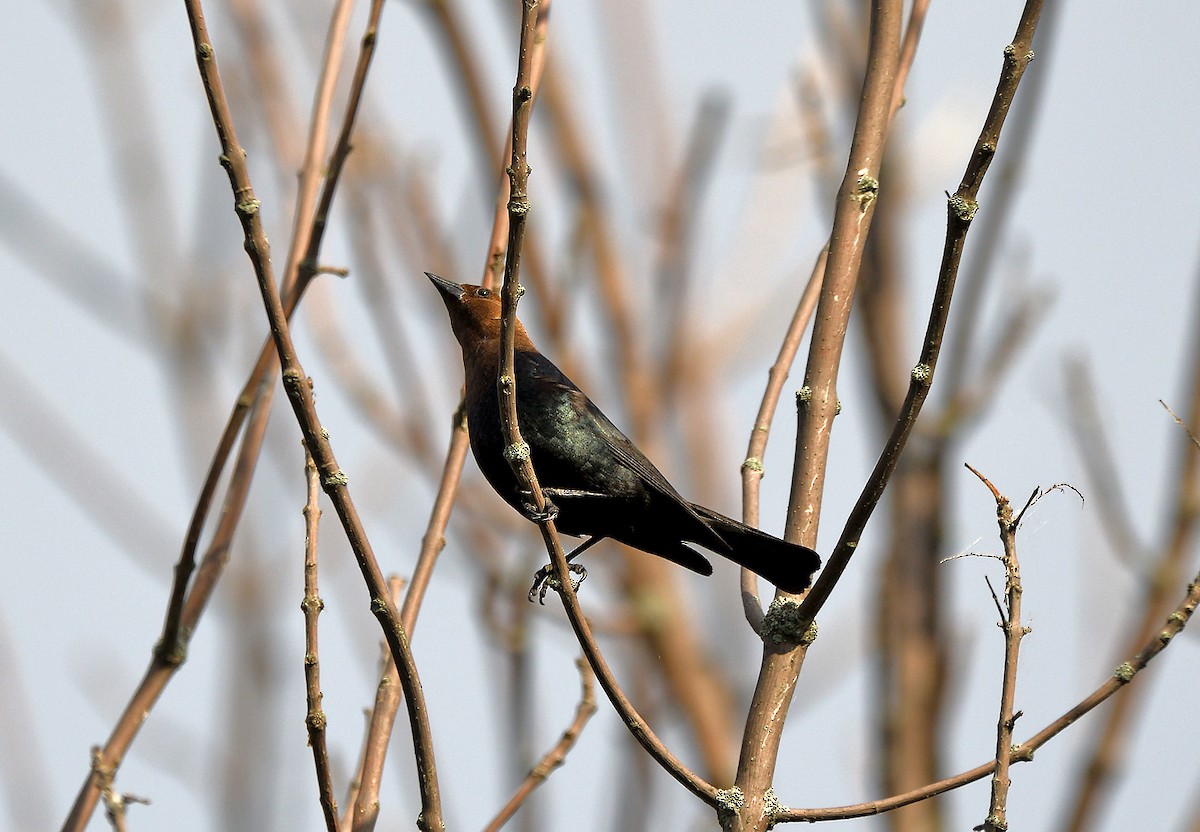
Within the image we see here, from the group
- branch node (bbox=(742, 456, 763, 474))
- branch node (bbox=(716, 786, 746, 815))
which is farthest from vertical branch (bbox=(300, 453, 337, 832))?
branch node (bbox=(742, 456, 763, 474))

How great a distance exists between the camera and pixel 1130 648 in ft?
11.7

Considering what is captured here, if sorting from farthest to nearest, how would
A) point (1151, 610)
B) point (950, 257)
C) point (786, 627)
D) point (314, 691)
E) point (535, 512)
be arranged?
point (1151, 610) < point (535, 512) < point (786, 627) < point (314, 691) < point (950, 257)

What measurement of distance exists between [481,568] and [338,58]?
79.6 inches

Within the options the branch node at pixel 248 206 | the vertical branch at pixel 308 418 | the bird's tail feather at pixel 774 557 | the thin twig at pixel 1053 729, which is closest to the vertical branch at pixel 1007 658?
the thin twig at pixel 1053 729

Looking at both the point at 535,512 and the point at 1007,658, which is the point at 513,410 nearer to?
the point at 535,512

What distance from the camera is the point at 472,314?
4238mm

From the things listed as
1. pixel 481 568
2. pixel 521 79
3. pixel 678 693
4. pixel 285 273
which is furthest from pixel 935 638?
pixel 521 79

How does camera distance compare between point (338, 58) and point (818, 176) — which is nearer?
point (338, 58)

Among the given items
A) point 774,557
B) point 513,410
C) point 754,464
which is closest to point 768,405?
point 754,464

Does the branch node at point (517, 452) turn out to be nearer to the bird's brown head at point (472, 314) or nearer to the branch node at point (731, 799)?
the branch node at point (731, 799)

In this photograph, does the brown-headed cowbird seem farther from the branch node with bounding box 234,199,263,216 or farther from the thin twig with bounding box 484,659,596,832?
the branch node with bounding box 234,199,263,216

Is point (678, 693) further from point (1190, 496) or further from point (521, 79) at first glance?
point (521, 79)

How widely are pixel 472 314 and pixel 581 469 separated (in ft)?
2.45

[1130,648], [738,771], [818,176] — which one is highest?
[818,176]
